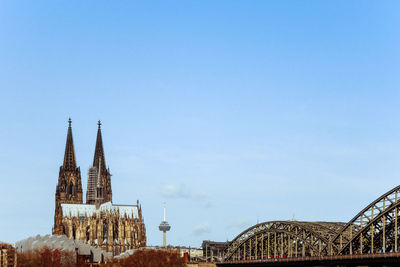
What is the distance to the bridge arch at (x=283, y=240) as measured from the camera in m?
156

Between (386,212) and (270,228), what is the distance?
47.5m

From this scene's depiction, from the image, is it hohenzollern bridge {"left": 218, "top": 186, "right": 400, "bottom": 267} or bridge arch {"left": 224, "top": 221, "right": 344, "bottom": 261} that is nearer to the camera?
hohenzollern bridge {"left": 218, "top": 186, "right": 400, "bottom": 267}

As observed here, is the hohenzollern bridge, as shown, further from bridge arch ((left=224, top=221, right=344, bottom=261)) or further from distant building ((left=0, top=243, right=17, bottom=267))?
distant building ((left=0, top=243, right=17, bottom=267))

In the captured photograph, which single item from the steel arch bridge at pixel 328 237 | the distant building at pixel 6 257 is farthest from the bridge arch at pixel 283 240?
the distant building at pixel 6 257

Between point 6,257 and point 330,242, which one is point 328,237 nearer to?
point 330,242

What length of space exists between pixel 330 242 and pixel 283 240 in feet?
101

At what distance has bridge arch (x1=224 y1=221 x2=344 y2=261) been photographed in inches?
6133

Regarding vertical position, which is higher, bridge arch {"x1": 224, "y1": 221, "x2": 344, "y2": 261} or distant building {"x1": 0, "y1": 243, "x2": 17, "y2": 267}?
bridge arch {"x1": 224, "y1": 221, "x2": 344, "y2": 261}

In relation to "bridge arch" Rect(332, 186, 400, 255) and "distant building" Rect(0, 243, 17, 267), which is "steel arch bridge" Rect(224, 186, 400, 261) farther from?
"distant building" Rect(0, 243, 17, 267)

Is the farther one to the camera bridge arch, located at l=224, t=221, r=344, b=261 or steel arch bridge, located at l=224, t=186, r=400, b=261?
bridge arch, located at l=224, t=221, r=344, b=261

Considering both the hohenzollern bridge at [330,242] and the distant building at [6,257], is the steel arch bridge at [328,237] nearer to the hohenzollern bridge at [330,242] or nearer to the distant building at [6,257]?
the hohenzollern bridge at [330,242]

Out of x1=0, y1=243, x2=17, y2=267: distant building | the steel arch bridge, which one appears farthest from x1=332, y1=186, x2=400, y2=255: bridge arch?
x1=0, y1=243, x2=17, y2=267: distant building

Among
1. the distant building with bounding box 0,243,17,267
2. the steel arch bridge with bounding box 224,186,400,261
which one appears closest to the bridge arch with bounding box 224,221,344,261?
the steel arch bridge with bounding box 224,186,400,261

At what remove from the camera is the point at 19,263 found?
175875 mm
